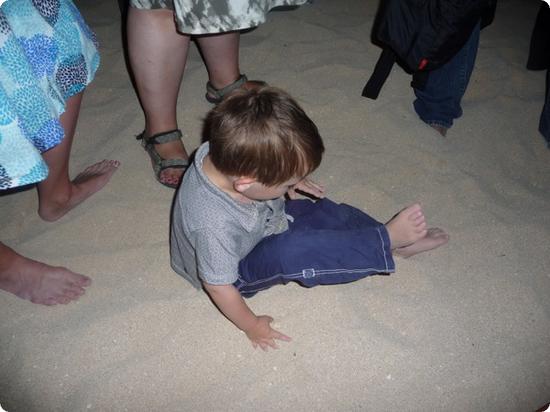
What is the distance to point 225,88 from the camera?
1858mm

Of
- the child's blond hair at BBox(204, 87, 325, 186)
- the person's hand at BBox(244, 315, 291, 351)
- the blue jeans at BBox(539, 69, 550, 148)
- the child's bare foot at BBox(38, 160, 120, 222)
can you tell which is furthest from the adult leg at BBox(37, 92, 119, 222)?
the blue jeans at BBox(539, 69, 550, 148)

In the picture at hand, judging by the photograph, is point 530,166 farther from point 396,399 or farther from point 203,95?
point 203,95

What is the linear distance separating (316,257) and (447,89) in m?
1.16

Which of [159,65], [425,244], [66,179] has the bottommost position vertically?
[425,244]

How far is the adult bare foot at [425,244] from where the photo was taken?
57.8 inches

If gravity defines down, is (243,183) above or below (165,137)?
above

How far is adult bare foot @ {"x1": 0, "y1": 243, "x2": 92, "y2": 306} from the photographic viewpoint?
1.34 metres

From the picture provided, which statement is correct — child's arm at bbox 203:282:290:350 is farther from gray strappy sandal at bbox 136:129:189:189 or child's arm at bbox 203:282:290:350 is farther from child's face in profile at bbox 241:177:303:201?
gray strappy sandal at bbox 136:129:189:189

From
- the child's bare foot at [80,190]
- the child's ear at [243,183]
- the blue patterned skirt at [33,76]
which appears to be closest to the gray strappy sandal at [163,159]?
the child's bare foot at [80,190]

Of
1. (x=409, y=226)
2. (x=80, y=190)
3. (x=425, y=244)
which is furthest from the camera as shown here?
(x=80, y=190)

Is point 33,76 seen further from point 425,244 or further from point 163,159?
point 425,244

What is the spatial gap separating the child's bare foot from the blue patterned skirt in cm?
50

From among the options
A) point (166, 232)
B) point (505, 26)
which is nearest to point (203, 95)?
point (166, 232)

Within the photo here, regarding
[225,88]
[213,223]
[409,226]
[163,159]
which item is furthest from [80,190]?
[409,226]
